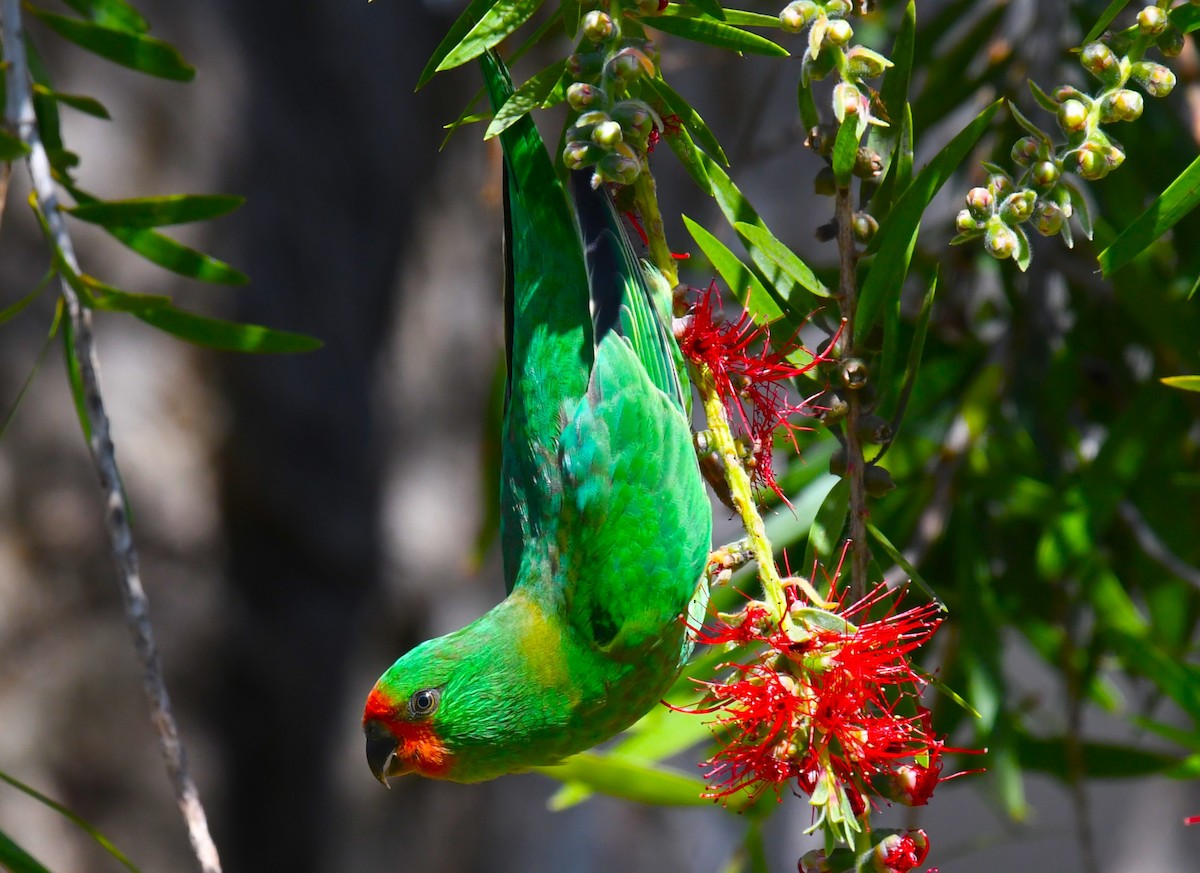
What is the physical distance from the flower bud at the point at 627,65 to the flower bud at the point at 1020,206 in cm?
22

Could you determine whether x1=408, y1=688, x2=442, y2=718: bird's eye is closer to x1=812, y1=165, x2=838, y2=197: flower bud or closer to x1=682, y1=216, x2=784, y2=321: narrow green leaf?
x1=682, y1=216, x2=784, y2=321: narrow green leaf

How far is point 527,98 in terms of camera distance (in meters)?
0.72

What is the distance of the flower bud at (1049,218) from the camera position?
0.62 m

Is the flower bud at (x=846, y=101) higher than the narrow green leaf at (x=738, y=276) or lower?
higher

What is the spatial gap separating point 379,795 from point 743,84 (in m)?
1.99

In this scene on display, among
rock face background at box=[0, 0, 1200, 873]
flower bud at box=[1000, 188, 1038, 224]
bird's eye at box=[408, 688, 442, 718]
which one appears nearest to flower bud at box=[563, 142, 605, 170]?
flower bud at box=[1000, 188, 1038, 224]

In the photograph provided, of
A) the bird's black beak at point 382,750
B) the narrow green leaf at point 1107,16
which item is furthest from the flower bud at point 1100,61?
the bird's black beak at point 382,750

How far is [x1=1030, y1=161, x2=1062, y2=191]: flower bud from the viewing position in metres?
0.62

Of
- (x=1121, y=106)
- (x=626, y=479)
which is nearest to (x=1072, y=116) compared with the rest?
(x=1121, y=106)

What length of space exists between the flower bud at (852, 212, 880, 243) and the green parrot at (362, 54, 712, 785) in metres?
0.28

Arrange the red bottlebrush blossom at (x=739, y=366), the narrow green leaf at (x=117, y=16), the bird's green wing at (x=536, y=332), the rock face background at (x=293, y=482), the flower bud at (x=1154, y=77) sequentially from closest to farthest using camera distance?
1. the flower bud at (x=1154, y=77)
2. the red bottlebrush blossom at (x=739, y=366)
3. the narrow green leaf at (x=117, y=16)
4. the bird's green wing at (x=536, y=332)
5. the rock face background at (x=293, y=482)

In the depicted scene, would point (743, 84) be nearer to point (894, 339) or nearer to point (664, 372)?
point (664, 372)

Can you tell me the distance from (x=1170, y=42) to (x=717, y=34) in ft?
0.83

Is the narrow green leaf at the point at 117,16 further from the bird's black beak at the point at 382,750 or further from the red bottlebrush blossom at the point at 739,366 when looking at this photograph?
the bird's black beak at the point at 382,750
